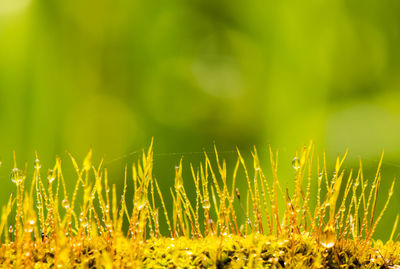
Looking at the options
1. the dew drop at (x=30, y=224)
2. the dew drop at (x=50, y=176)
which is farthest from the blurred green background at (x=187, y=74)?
the dew drop at (x=30, y=224)

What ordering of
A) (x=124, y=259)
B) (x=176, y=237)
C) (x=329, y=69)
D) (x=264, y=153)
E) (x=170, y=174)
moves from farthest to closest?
(x=329, y=69)
(x=264, y=153)
(x=170, y=174)
(x=176, y=237)
(x=124, y=259)

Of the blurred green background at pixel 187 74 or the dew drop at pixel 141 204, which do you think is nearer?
the dew drop at pixel 141 204

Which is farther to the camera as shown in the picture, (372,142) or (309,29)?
(309,29)

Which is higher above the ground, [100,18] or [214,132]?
[100,18]

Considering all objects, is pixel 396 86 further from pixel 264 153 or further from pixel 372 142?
pixel 264 153

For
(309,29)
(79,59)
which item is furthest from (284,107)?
(79,59)

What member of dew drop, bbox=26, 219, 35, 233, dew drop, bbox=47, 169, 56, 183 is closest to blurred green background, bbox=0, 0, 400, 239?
dew drop, bbox=47, 169, 56, 183

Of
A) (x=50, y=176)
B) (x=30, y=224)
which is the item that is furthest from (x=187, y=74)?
(x=30, y=224)

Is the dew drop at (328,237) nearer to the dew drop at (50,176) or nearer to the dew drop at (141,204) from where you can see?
the dew drop at (141,204)
